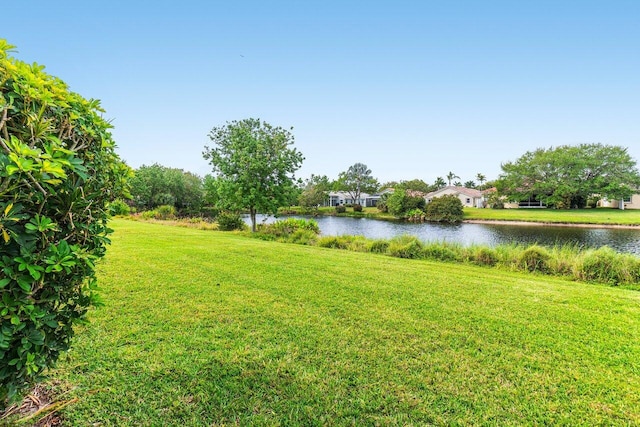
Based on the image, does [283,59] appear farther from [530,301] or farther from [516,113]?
[516,113]

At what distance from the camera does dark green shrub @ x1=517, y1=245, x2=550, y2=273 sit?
8141mm

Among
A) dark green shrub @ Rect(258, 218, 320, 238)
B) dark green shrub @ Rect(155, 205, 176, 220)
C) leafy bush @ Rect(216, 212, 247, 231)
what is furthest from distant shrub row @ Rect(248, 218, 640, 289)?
dark green shrub @ Rect(155, 205, 176, 220)

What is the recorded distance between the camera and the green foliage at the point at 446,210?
32.9 metres

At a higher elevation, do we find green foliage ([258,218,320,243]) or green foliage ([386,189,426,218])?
green foliage ([386,189,426,218])

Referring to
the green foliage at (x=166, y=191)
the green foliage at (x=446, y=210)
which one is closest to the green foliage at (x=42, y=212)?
the green foliage at (x=166, y=191)

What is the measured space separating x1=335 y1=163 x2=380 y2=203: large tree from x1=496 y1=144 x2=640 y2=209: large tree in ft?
77.9

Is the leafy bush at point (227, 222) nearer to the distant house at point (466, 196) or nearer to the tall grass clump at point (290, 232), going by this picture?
the tall grass clump at point (290, 232)

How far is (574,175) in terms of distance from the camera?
40.9m

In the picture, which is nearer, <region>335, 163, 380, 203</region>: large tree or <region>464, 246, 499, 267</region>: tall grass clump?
<region>464, 246, 499, 267</region>: tall grass clump

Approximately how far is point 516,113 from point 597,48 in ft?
21.5

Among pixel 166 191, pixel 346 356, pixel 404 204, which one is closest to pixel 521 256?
pixel 346 356

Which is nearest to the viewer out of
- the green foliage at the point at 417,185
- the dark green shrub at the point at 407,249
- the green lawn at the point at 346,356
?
the green lawn at the point at 346,356

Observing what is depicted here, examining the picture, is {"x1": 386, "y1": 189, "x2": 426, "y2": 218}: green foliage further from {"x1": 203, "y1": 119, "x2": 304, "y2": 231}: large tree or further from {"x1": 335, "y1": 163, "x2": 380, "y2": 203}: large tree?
{"x1": 203, "y1": 119, "x2": 304, "y2": 231}: large tree

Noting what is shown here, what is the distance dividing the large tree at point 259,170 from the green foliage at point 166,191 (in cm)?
1173
